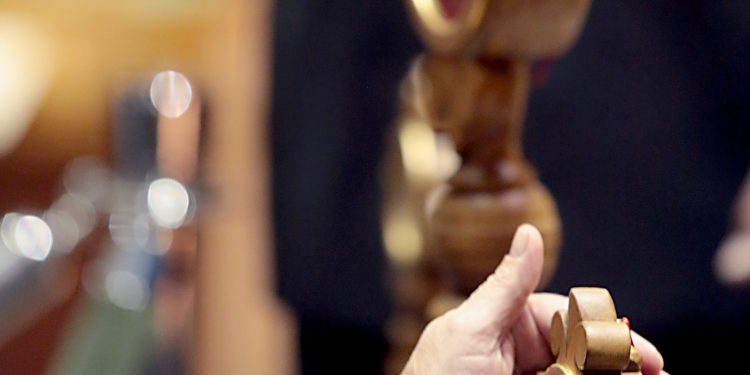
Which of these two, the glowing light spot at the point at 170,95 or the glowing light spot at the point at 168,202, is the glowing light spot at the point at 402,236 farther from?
the glowing light spot at the point at 170,95

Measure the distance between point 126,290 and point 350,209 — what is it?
186mm

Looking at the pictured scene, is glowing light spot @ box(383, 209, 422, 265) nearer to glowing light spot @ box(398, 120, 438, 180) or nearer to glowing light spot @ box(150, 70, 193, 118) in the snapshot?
glowing light spot @ box(398, 120, 438, 180)

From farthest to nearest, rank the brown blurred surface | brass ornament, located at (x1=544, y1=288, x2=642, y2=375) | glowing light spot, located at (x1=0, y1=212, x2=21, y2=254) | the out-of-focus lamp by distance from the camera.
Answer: the out-of-focus lamp → the brown blurred surface → glowing light spot, located at (x1=0, y1=212, x2=21, y2=254) → brass ornament, located at (x1=544, y1=288, x2=642, y2=375)

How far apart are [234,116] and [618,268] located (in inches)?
30.7

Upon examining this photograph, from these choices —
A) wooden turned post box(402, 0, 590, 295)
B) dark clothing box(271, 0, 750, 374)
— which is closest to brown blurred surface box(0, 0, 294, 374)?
dark clothing box(271, 0, 750, 374)

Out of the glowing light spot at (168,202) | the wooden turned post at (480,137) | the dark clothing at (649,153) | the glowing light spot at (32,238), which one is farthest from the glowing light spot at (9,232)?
the wooden turned post at (480,137)

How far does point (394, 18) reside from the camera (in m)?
0.71

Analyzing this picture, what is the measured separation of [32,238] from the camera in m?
0.72

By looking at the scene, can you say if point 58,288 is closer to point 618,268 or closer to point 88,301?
point 88,301

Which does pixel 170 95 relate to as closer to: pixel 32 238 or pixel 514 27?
pixel 32 238

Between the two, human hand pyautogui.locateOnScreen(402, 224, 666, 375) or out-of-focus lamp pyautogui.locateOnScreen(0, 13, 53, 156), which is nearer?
human hand pyautogui.locateOnScreen(402, 224, 666, 375)

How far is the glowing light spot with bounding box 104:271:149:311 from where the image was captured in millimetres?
A: 691

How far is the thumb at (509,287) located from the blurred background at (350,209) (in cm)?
9

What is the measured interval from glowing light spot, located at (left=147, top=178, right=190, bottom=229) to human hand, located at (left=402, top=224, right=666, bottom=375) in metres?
0.53
